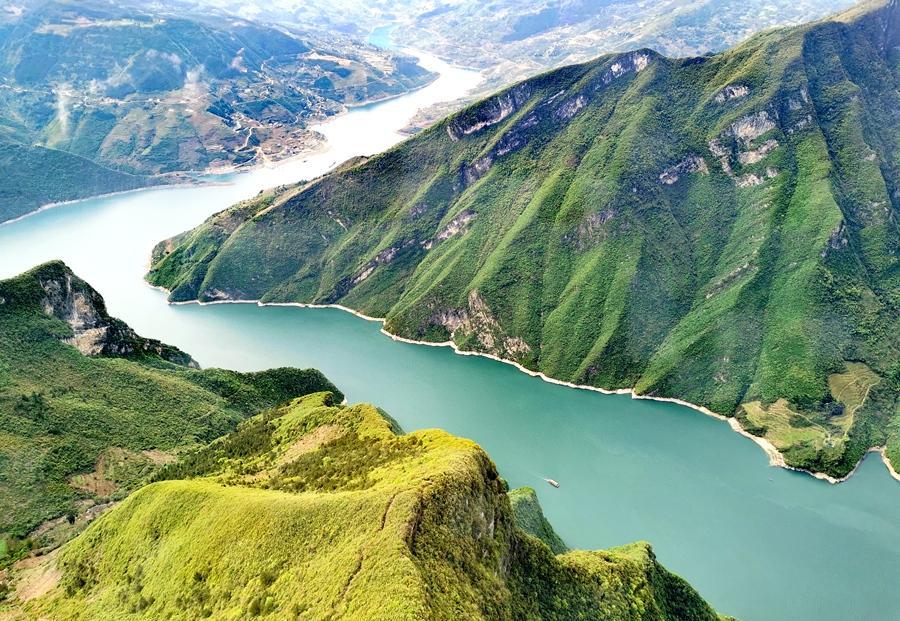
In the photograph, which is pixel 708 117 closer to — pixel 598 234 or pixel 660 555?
pixel 598 234

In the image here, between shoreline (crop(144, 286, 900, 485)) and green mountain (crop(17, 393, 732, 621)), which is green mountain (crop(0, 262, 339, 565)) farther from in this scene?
shoreline (crop(144, 286, 900, 485))

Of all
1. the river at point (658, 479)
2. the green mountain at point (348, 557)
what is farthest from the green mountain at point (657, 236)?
the green mountain at point (348, 557)

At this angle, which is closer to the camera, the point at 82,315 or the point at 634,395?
the point at 82,315

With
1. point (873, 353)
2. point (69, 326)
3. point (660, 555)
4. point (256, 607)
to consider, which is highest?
point (69, 326)

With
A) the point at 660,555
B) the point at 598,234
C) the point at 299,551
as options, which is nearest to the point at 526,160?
the point at 598,234

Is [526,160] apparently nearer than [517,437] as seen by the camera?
No

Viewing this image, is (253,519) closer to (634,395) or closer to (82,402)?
(82,402)

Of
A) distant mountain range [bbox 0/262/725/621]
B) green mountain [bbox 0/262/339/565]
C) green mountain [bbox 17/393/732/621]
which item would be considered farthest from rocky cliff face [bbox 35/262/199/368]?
green mountain [bbox 17/393/732/621]

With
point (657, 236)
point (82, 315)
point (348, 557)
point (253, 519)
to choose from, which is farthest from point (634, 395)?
point (82, 315)
